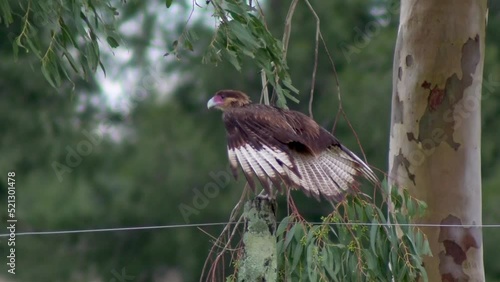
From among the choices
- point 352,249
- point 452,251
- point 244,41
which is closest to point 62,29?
point 244,41

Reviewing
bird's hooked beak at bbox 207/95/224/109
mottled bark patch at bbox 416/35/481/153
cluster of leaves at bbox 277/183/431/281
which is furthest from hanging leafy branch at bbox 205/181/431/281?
bird's hooked beak at bbox 207/95/224/109

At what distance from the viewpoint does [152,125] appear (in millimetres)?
12133

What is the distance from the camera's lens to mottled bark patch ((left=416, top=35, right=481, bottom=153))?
15.1ft

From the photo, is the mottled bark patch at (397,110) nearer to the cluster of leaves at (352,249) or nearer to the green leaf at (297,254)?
the cluster of leaves at (352,249)

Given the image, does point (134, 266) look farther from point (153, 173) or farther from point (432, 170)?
point (432, 170)

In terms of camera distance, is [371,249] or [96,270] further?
[96,270]

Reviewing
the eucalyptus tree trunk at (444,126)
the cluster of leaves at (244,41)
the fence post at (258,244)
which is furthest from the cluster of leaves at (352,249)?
the eucalyptus tree trunk at (444,126)

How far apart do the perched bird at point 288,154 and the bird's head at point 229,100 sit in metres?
0.22

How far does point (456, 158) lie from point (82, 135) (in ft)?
24.2

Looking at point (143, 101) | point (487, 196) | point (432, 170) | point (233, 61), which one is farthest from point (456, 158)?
point (143, 101)

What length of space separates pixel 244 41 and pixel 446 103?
3.44 ft

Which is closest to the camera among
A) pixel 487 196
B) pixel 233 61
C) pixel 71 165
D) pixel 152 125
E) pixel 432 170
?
pixel 233 61

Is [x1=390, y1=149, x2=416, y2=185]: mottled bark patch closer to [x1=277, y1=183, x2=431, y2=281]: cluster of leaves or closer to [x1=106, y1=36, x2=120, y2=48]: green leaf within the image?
[x1=277, y1=183, x2=431, y2=281]: cluster of leaves

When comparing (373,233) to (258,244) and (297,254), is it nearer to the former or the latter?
(297,254)
